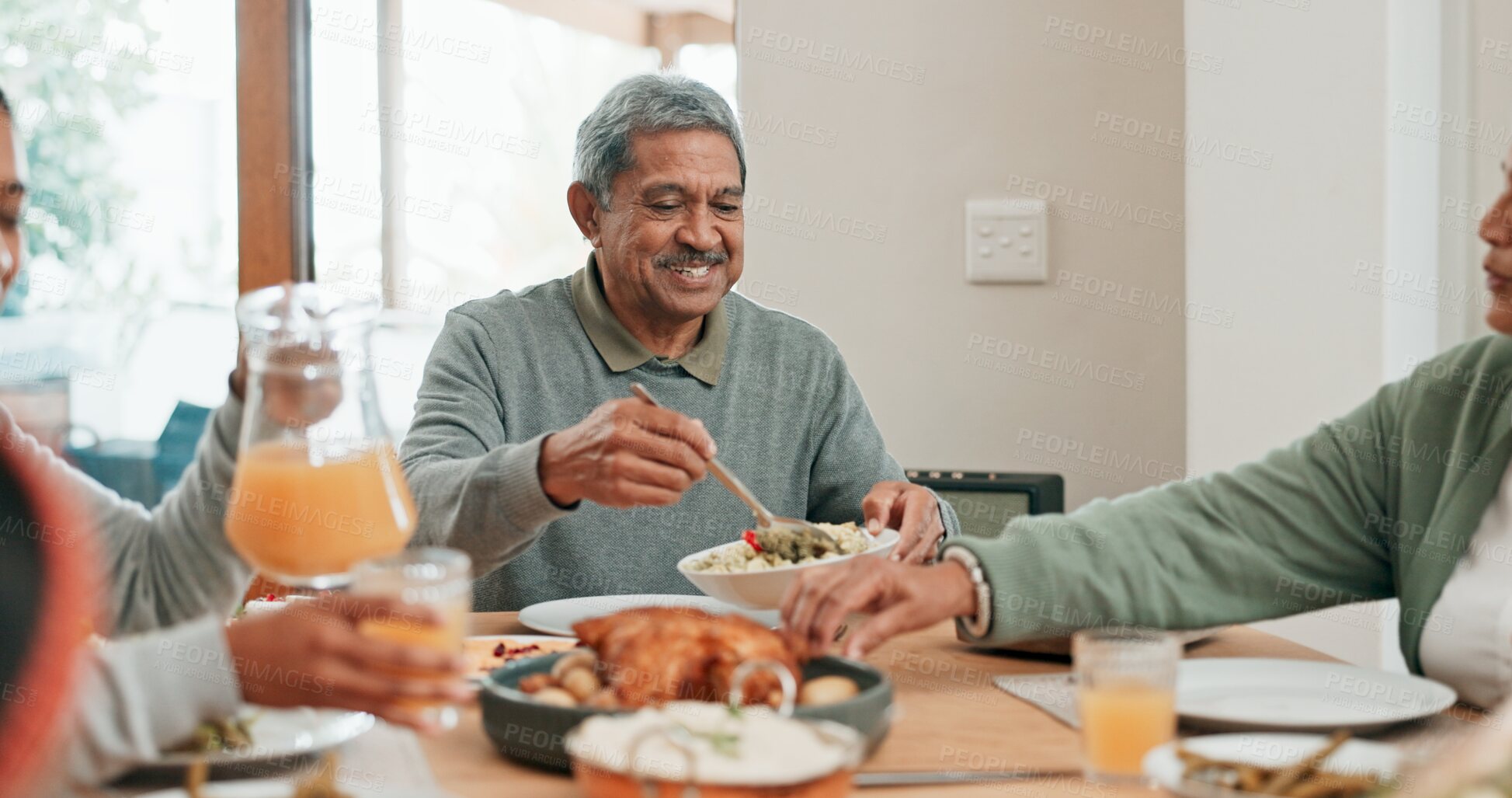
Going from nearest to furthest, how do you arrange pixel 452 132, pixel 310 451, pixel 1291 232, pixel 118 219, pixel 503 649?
pixel 310 451
pixel 503 649
pixel 1291 232
pixel 118 219
pixel 452 132

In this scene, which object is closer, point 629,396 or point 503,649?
point 503,649

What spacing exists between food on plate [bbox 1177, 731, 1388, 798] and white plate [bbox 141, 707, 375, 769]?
58 centimetres

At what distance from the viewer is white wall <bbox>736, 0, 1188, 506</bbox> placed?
2773 millimetres

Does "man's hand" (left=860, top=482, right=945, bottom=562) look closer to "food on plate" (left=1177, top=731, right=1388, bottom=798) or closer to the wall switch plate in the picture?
"food on plate" (left=1177, top=731, right=1388, bottom=798)

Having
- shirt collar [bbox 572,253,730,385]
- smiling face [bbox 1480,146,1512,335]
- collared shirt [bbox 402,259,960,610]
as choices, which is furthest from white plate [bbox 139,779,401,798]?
shirt collar [bbox 572,253,730,385]

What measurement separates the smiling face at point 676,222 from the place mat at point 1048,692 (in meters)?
0.94

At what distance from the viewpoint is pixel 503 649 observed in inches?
54.7

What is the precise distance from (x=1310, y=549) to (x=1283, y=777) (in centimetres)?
67

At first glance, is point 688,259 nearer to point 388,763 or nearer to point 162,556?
point 162,556

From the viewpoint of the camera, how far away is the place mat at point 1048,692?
1229 millimetres

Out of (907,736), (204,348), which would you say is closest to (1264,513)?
(907,736)

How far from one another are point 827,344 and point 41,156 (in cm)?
238

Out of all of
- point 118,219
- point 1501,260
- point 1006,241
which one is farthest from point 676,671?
point 118,219

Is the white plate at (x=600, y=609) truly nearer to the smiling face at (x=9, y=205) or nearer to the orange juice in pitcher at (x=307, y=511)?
the orange juice in pitcher at (x=307, y=511)
